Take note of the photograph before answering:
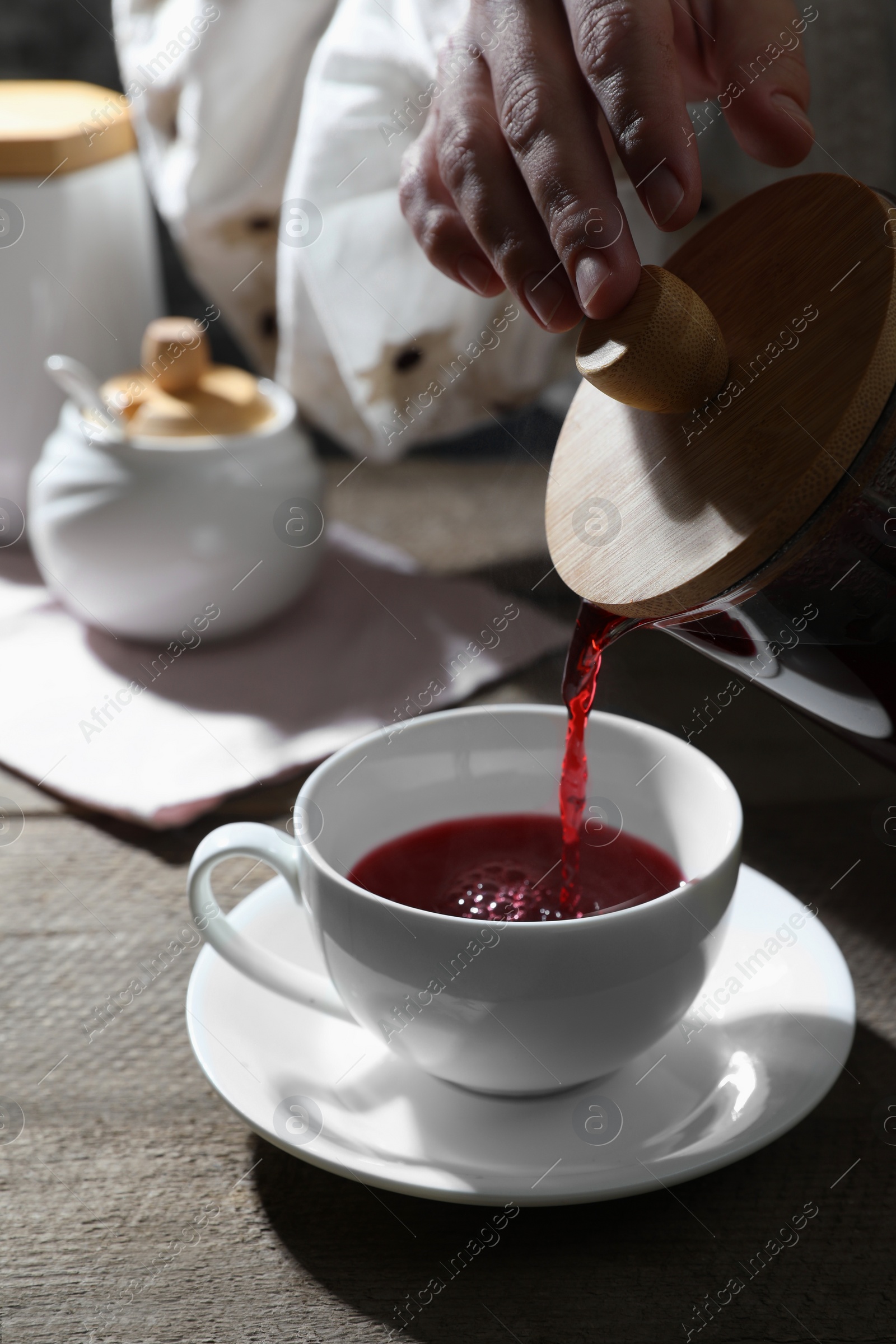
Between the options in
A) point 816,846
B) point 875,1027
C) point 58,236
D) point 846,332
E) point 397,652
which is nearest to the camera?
point 846,332

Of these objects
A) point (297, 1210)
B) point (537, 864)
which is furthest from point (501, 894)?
point (297, 1210)

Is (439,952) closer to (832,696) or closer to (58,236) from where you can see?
(832,696)

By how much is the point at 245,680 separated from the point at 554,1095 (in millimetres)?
478

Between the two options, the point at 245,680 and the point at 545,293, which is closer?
the point at 545,293

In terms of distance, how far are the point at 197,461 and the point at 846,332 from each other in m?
0.61

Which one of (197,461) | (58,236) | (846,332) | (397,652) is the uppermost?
(846,332)

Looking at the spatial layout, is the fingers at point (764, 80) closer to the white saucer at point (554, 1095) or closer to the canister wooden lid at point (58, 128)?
the white saucer at point (554, 1095)

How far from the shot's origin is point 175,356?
3.03 ft

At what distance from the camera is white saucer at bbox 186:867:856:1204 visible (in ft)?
1.40

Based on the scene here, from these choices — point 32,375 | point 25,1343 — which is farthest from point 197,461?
point 25,1343

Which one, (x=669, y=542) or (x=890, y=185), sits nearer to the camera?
(x=669, y=542)

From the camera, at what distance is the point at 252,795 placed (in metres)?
0.74

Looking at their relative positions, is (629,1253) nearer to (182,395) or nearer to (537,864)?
(537,864)

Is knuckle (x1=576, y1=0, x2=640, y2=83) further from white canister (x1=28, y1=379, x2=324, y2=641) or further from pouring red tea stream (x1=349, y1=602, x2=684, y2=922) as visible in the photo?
white canister (x1=28, y1=379, x2=324, y2=641)
